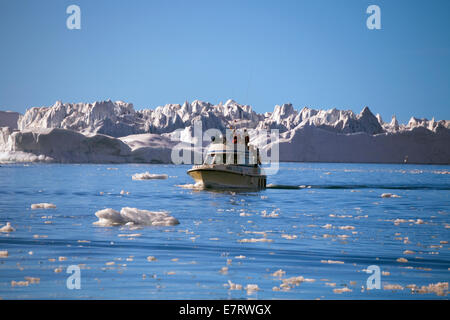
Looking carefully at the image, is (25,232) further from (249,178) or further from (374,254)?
(249,178)

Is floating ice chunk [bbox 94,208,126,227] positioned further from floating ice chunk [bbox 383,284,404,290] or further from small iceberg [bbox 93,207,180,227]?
floating ice chunk [bbox 383,284,404,290]

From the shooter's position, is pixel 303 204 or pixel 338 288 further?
pixel 303 204

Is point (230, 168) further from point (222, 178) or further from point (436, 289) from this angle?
point (436, 289)

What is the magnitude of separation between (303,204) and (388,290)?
26.6 m

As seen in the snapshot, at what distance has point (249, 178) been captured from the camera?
5025cm

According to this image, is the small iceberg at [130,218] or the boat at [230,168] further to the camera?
the boat at [230,168]

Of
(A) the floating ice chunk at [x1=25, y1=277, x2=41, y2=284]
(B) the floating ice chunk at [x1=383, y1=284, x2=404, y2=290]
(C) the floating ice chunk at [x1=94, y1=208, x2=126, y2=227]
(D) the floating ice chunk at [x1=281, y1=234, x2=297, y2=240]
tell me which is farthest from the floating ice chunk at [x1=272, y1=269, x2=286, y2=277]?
(C) the floating ice chunk at [x1=94, y1=208, x2=126, y2=227]

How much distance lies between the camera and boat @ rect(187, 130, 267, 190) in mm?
48528

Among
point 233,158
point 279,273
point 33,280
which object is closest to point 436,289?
point 279,273

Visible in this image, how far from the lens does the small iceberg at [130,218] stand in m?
23.6

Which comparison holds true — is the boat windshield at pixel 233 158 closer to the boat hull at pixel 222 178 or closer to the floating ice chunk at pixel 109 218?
the boat hull at pixel 222 178
